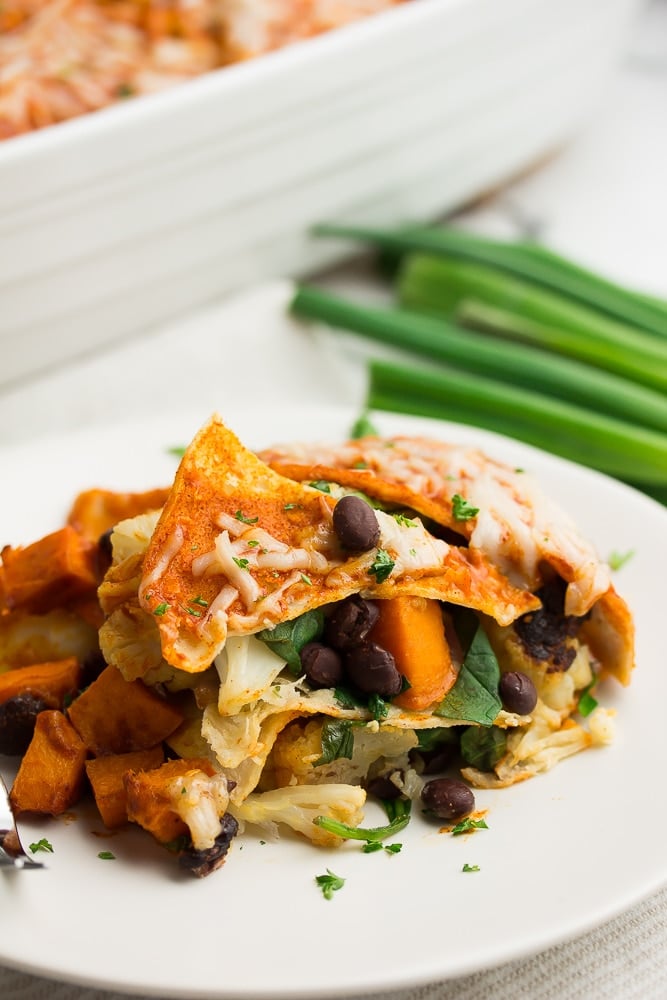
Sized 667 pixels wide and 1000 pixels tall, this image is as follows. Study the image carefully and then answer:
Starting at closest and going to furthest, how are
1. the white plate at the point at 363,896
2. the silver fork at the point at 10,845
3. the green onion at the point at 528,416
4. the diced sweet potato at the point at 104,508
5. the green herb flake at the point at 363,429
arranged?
the white plate at the point at 363,896
the silver fork at the point at 10,845
the diced sweet potato at the point at 104,508
the green herb flake at the point at 363,429
the green onion at the point at 528,416

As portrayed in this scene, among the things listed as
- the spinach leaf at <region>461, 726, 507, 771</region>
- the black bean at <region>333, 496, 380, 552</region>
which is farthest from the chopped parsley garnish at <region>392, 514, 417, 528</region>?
the spinach leaf at <region>461, 726, 507, 771</region>

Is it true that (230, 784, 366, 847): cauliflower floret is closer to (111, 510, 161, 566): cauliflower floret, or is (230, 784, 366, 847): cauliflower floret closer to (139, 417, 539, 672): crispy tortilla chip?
(139, 417, 539, 672): crispy tortilla chip

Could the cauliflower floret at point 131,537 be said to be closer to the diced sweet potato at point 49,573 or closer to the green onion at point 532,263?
the diced sweet potato at point 49,573

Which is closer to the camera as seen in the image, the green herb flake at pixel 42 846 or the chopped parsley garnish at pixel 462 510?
the green herb flake at pixel 42 846

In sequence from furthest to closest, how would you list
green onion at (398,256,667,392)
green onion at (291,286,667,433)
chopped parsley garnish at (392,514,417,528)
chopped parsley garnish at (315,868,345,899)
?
green onion at (398,256,667,392) < green onion at (291,286,667,433) < chopped parsley garnish at (392,514,417,528) < chopped parsley garnish at (315,868,345,899)

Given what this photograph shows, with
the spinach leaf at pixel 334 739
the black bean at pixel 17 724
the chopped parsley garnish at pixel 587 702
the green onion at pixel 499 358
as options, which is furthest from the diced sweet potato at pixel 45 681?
the green onion at pixel 499 358

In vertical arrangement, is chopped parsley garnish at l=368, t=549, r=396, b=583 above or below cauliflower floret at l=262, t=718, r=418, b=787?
above
